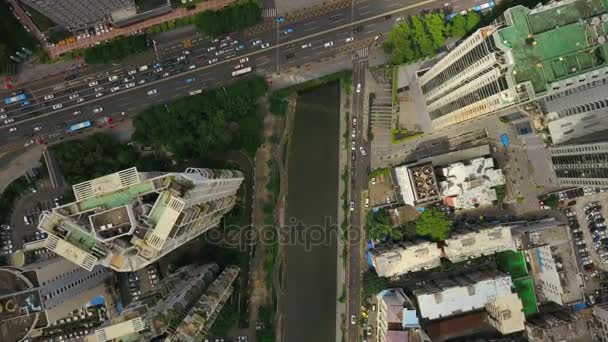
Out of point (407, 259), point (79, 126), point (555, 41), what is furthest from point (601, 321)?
point (79, 126)

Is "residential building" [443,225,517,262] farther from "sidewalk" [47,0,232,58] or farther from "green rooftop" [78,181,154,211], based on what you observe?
"sidewalk" [47,0,232,58]

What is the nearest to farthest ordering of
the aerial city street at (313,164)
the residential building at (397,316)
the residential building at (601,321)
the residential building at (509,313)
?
the residential building at (397,316), the residential building at (509,313), the residential building at (601,321), the aerial city street at (313,164)

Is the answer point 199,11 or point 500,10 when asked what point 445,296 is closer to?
point 500,10

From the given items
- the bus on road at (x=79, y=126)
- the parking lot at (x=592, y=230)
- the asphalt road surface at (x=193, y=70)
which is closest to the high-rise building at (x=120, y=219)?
the bus on road at (x=79, y=126)

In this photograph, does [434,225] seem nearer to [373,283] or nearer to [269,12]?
[373,283]

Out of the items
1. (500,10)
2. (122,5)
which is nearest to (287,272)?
(122,5)

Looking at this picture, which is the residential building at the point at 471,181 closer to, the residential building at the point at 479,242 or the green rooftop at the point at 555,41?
the residential building at the point at 479,242
